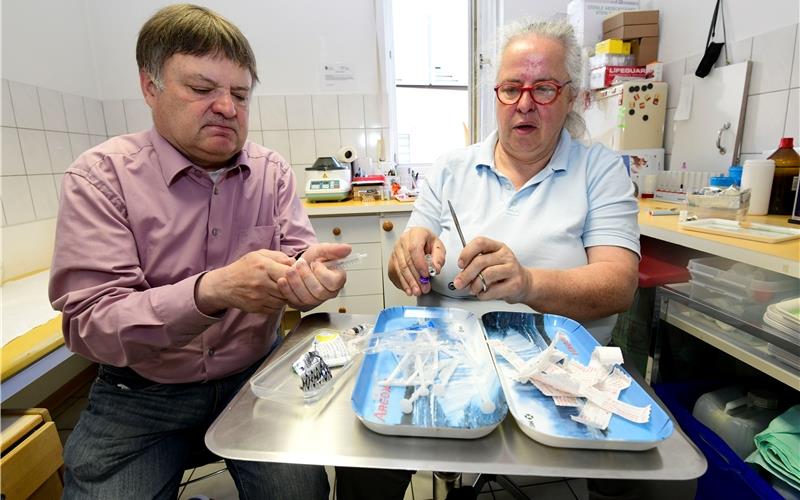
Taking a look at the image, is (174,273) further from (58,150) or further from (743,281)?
(58,150)

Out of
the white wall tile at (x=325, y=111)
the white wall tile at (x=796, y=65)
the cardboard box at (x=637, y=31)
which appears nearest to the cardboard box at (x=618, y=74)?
the cardboard box at (x=637, y=31)

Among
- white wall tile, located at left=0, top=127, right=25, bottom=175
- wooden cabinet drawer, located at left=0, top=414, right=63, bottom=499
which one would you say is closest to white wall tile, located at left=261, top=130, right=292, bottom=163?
white wall tile, located at left=0, top=127, right=25, bottom=175

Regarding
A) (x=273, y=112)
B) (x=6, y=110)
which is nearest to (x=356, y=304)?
(x=273, y=112)

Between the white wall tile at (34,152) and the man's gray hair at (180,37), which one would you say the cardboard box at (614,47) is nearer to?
the man's gray hair at (180,37)

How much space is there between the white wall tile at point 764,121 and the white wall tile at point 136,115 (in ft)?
10.5

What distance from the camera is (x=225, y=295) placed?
30.4 inches

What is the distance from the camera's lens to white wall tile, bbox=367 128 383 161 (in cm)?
276

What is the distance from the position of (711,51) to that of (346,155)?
1.91m

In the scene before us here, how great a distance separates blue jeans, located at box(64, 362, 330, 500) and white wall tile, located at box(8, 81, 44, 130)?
5.25ft

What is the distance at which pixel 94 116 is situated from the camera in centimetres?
248

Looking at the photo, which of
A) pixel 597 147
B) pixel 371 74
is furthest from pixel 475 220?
pixel 371 74

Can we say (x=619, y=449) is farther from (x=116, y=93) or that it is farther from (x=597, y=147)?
(x=116, y=93)

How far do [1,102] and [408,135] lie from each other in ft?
7.16

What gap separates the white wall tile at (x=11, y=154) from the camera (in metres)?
1.75
